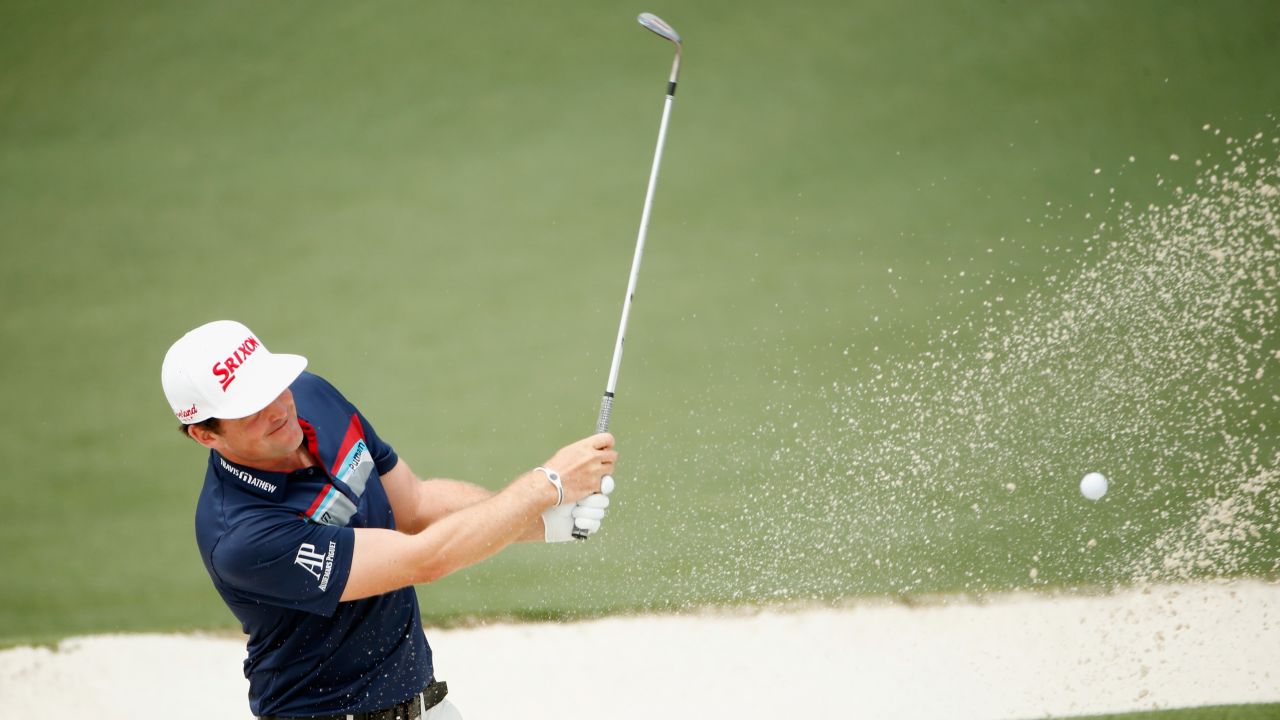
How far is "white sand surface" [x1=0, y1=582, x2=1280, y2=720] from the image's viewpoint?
3.33 metres

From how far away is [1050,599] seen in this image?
3.62 metres

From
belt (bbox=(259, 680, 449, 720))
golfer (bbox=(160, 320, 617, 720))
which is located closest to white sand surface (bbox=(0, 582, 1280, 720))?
belt (bbox=(259, 680, 449, 720))

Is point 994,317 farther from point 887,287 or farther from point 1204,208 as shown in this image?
point 1204,208

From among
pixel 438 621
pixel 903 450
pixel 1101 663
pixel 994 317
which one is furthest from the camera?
pixel 994 317

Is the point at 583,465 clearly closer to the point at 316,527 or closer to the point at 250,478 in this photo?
the point at 316,527

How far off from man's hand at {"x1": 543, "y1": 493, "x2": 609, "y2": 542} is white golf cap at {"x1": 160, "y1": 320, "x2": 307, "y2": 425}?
0.57m

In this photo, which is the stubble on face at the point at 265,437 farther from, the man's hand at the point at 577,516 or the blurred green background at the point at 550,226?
the blurred green background at the point at 550,226

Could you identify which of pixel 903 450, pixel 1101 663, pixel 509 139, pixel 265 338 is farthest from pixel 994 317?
pixel 265 338

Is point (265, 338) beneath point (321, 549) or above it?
above

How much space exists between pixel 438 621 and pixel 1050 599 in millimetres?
1924

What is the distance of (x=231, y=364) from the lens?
215cm

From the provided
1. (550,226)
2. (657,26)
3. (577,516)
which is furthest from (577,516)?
(550,226)

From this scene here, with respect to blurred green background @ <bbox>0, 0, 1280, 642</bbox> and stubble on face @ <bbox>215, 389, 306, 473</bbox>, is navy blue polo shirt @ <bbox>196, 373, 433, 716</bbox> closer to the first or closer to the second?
stubble on face @ <bbox>215, 389, 306, 473</bbox>

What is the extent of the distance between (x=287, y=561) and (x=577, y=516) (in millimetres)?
562
